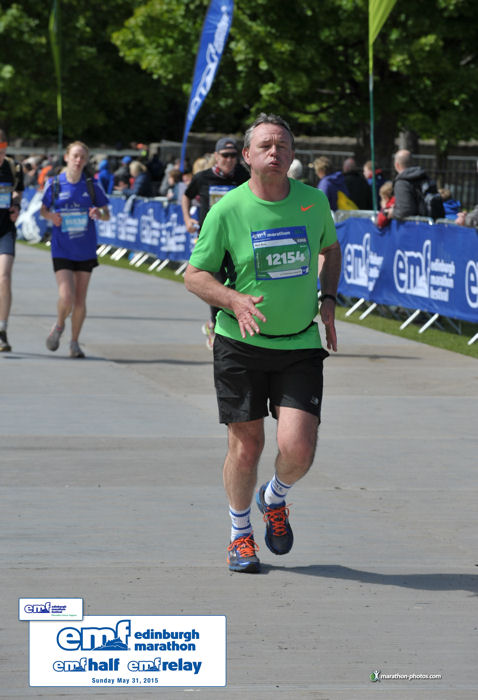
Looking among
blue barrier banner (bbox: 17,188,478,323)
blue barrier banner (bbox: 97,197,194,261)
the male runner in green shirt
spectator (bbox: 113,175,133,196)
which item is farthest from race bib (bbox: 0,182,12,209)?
spectator (bbox: 113,175,133,196)

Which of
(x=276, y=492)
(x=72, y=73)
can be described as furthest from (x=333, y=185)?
(x=72, y=73)

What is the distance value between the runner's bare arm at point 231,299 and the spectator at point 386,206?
10.3m

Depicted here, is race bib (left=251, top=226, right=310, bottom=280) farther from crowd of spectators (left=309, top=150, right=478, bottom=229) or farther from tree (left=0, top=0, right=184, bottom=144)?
tree (left=0, top=0, right=184, bottom=144)

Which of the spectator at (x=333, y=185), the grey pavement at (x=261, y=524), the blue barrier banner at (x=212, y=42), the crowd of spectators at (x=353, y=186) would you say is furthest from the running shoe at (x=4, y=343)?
the blue barrier banner at (x=212, y=42)

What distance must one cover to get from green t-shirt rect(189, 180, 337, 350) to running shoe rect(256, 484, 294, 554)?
0.74 metres

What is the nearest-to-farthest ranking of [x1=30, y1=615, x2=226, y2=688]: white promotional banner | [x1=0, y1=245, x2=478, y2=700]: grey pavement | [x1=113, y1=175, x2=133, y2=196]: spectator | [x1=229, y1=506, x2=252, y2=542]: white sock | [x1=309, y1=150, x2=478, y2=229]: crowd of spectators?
[x1=30, y1=615, x2=226, y2=688]: white promotional banner
[x1=0, y1=245, x2=478, y2=700]: grey pavement
[x1=229, y1=506, x2=252, y2=542]: white sock
[x1=309, y1=150, x2=478, y2=229]: crowd of spectators
[x1=113, y1=175, x2=133, y2=196]: spectator

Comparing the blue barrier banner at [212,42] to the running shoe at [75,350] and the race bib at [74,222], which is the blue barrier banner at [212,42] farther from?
the running shoe at [75,350]

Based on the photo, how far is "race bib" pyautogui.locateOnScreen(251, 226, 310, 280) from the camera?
5.78 meters

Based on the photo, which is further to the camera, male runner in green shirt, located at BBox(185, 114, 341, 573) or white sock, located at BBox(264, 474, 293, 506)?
white sock, located at BBox(264, 474, 293, 506)

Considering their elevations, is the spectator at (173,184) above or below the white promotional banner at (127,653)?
above

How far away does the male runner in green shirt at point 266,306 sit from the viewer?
5.79 meters

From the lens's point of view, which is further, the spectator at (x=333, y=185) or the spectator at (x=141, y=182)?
the spectator at (x=141, y=182)

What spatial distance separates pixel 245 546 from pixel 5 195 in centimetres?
757

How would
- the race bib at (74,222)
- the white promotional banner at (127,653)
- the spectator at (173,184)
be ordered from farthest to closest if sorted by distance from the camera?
the spectator at (173,184) < the race bib at (74,222) < the white promotional banner at (127,653)
